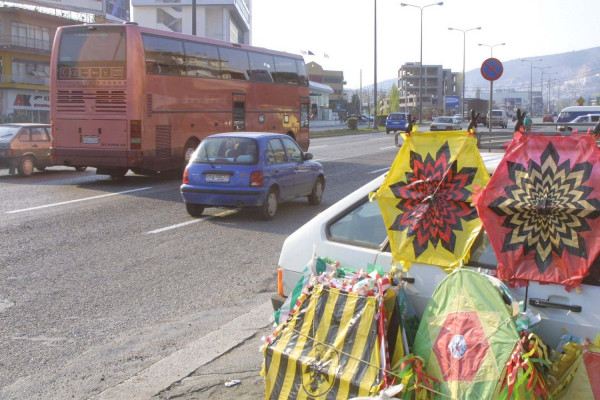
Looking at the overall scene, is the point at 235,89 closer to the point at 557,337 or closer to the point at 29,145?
the point at 29,145

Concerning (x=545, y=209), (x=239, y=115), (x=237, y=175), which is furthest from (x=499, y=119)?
(x=545, y=209)

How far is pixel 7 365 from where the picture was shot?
5.32 m

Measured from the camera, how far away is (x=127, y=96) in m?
17.5

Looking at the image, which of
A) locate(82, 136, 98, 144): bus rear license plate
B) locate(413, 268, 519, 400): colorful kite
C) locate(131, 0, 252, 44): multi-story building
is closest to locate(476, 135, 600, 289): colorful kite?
locate(413, 268, 519, 400): colorful kite

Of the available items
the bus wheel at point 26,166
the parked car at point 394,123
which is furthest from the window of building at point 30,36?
the bus wheel at point 26,166

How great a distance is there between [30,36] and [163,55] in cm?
5336

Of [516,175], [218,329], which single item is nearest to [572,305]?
[516,175]

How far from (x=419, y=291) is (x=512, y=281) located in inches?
22.1

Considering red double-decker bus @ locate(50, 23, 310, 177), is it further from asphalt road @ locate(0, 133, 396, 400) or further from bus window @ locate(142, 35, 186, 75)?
asphalt road @ locate(0, 133, 396, 400)

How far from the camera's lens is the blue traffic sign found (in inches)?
569

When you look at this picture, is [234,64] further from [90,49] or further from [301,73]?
[90,49]

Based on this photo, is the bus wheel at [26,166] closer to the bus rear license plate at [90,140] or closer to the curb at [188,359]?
the bus rear license plate at [90,140]

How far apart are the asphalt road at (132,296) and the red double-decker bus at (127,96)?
349cm

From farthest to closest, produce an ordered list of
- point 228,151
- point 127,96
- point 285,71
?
1. point 285,71
2. point 127,96
3. point 228,151
